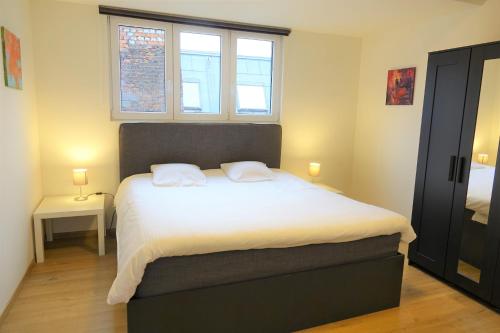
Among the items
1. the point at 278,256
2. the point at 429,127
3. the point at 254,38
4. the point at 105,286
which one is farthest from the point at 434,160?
the point at 105,286

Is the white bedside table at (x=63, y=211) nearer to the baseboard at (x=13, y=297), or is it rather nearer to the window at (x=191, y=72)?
the baseboard at (x=13, y=297)

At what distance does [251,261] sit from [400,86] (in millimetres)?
2765

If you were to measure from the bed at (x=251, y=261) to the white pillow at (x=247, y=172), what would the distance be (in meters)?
0.59

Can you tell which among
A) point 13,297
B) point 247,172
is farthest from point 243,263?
A: point 13,297

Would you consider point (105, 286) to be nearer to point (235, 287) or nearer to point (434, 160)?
point (235, 287)

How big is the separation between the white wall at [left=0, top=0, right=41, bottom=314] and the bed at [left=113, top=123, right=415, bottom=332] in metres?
0.73

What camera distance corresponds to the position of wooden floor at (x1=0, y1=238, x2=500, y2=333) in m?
2.14

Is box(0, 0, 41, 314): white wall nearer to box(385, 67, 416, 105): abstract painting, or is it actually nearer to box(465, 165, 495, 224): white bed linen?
box(465, 165, 495, 224): white bed linen

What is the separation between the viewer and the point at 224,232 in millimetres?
1907

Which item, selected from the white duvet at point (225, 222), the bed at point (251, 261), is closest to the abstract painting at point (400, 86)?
the white duvet at point (225, 222)

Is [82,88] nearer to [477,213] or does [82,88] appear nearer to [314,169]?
[314,169]

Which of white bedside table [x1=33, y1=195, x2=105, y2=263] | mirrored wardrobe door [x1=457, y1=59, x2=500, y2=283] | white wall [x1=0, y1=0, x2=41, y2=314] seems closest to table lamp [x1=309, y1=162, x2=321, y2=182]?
mirrored wardrobe door [x1=457, y1=59, x2=500, y2=283]

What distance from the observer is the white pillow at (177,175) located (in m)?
3.09

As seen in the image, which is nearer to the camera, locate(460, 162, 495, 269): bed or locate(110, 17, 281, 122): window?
locate(460, 162, 495, 269): bed
